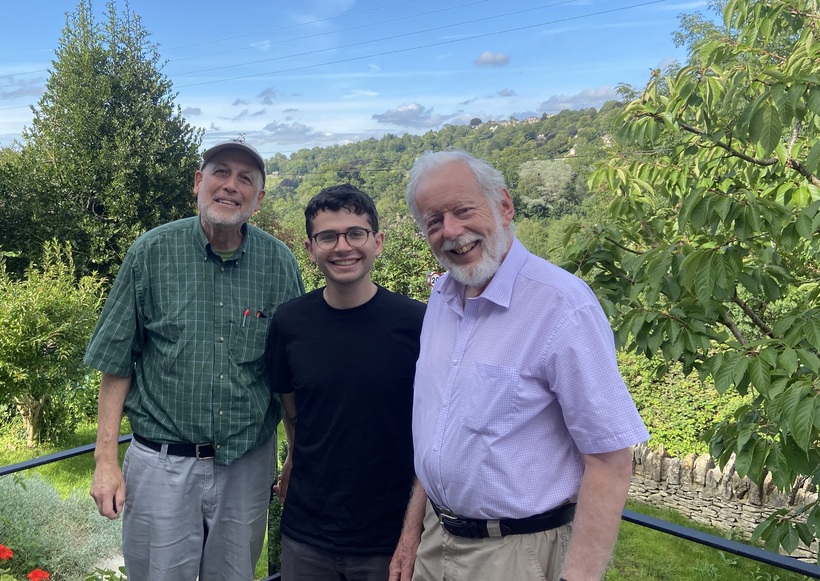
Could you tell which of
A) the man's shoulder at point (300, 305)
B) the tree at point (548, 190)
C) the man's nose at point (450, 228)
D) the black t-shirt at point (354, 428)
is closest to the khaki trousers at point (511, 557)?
the black t-shirt at point (354, 428)

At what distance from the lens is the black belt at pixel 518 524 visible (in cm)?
A: 150

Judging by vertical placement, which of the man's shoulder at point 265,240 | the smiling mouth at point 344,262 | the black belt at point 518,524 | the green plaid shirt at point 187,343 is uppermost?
the man's shoulder at point 265,240

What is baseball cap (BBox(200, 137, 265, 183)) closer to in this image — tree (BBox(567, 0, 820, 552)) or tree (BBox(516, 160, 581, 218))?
tree (BBox(567, 0, 820, 552))

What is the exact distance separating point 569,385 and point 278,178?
1995 inches

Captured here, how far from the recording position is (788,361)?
198 cm

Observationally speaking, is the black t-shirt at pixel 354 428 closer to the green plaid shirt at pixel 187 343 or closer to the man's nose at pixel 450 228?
the green plaid shirt at pixel 187 343

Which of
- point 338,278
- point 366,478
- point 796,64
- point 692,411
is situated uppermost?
point 796,64

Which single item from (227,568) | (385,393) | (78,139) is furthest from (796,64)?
(78,139)

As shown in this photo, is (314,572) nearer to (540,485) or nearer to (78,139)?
(540,485)

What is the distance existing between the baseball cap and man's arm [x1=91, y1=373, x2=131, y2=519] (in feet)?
2.65

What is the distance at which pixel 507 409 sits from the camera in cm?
148

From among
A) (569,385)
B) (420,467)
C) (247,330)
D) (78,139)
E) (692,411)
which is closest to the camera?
(569,385)

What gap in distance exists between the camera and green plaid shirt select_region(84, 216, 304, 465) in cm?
210

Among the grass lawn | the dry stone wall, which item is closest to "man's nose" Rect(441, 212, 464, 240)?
the grass lawn
